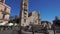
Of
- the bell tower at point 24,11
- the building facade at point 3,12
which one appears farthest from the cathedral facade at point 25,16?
the building facade at point 3,12

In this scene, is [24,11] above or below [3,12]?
above

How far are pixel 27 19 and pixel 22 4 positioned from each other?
4.93m

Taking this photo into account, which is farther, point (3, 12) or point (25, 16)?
point (25, 16)

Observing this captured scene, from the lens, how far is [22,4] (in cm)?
4038

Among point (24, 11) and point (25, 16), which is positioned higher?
point (24, 11)

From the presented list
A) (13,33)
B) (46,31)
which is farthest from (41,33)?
(13,33)

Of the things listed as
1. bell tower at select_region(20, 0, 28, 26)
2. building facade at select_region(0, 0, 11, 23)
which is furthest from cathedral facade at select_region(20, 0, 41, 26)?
building facade at select_region(0, 0, 11, 23)

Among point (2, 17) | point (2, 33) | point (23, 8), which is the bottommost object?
point (2, 33)

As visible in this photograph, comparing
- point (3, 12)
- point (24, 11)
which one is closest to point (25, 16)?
point (24, 11)

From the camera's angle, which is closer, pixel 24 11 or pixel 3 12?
pixel 3 12

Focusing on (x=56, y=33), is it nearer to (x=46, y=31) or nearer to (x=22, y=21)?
(x=46, y=31)

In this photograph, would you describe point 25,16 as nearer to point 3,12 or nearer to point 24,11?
point 24,11

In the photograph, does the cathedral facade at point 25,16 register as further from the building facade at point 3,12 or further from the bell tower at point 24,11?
the building facade at point 3,12

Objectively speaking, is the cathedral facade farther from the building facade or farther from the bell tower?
the building facade
